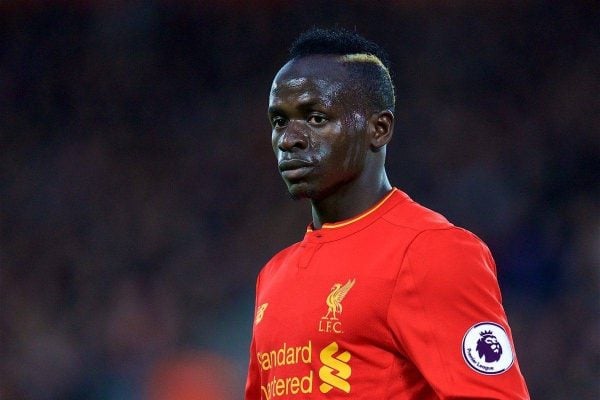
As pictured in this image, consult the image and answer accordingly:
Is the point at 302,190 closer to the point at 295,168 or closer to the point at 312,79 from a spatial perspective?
the point at 295,168

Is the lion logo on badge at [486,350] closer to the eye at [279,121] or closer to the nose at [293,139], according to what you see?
the nose at [293,139]

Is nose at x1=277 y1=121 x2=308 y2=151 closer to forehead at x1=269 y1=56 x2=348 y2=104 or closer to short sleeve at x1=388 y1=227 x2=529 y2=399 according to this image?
forehead at x1=269 y1=56 x2=348 y2=104

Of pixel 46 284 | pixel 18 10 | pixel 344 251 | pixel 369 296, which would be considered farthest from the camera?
pixel 18 10

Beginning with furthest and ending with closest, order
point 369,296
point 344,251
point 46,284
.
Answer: point 46,284 < point 344,251 < point 369,296

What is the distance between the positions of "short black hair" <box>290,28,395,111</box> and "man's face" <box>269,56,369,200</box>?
5 cm

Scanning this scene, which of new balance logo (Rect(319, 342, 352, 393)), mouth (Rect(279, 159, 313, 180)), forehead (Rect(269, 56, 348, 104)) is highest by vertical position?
forehead (Rect(269, 56, 348, 104))

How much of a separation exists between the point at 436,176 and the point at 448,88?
645mm

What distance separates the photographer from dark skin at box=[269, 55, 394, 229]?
103 inches

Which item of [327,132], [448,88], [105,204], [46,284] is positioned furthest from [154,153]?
[327,132]

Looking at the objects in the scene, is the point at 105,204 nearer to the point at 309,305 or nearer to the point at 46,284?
the point at 46,284

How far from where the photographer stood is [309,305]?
2518mm

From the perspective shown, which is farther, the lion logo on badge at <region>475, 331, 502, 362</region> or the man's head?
the man's head

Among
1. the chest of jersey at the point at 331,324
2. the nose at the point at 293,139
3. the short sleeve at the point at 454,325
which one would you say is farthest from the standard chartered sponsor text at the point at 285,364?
the nose at the point at 293,139

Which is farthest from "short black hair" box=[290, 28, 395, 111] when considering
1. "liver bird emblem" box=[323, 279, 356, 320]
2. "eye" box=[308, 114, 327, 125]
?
"liver bird emblem" box=[323, 279, 356, 320]
